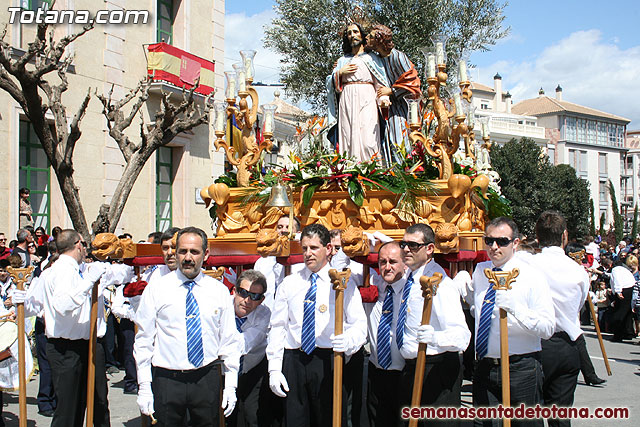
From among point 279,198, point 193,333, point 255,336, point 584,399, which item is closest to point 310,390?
point 255,336

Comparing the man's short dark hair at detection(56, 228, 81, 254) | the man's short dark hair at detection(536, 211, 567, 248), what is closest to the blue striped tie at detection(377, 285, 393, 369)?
the man's short dark hair at detection(536, 211, 567, 248)

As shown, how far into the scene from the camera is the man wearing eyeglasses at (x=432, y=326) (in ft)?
15.4

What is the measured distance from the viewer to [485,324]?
15.5ft

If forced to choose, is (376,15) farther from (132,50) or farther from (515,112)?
(515,112)

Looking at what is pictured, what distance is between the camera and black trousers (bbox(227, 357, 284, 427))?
17.7 ft

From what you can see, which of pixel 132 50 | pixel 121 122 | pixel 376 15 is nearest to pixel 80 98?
pixel 132 50

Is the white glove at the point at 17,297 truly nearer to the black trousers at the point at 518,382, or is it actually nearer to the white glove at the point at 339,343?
the white glove at the point at 339,343

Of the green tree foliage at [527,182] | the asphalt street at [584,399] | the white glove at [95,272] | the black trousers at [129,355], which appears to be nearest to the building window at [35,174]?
the asphalt street at [584,399]

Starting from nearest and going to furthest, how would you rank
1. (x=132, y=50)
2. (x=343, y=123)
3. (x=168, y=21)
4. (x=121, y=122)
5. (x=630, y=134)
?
(x=343, y=123) → (x=121, y=122) → (x=132, y=50) → (x=168, y=21) → (x=630, y=134)

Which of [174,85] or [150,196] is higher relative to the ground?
[174,85]

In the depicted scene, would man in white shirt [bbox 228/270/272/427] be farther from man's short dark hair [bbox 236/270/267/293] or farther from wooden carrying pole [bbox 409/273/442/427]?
wooden carrying pole [bbox 409/273/442/427]

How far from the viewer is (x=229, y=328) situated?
4.66 m

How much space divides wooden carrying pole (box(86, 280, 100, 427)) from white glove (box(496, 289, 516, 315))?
3314 millimetres

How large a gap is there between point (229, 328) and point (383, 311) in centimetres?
118
